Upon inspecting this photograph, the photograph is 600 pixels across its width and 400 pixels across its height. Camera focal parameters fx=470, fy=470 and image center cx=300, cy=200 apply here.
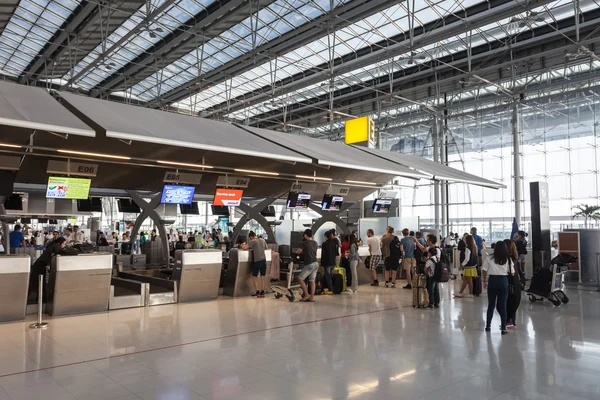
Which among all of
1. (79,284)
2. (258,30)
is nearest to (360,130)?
(258,30)

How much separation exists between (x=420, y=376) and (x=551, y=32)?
730 inches

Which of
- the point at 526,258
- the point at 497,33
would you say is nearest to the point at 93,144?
the point at 526,258

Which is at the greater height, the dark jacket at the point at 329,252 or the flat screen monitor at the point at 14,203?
the flat screen monitor at the point at 14,203

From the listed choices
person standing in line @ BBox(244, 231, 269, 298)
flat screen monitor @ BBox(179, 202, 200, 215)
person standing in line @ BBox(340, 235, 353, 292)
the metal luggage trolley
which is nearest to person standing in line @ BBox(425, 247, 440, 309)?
the metal luggage trolley

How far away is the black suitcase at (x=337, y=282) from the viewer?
38.7 feet

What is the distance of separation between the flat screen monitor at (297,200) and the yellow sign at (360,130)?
4314 mm

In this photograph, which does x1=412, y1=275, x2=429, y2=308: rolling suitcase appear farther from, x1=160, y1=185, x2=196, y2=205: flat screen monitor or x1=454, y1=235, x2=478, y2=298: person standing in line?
x1=160, y1=185, x2=196, y2=205: flat screen monitor

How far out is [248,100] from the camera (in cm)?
2705

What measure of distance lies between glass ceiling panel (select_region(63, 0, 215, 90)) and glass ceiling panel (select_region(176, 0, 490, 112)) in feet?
17.1

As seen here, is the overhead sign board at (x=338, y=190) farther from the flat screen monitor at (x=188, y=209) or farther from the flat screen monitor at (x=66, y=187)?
the flat screen monitor at (x=66, y=187)

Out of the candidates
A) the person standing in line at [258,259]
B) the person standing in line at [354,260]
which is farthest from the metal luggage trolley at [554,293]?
the person standing in line at [258,259]

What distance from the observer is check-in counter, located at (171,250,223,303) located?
10.1m

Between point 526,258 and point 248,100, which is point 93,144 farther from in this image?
point 248,100

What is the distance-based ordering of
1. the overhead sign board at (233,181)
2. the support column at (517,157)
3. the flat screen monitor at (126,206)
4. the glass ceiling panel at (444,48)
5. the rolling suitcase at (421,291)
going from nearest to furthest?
the rolling suitcase at (421,291)
the overhead sign board at (233,181)
the flat screen monitor at (126,206)
the glass ceiling panel at (444,48)
the support column at (517,157)
